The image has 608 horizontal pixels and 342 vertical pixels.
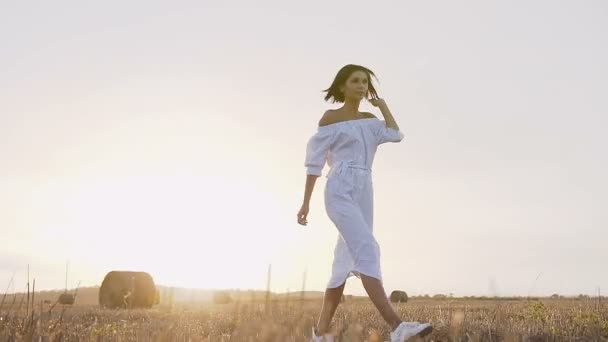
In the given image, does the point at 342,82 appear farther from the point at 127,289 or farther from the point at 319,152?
the point at 127,289

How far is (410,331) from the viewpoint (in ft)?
13.8

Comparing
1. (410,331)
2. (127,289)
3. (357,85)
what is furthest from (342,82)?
(127,289)

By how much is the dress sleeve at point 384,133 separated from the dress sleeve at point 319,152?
356 mm

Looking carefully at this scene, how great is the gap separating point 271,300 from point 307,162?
2.62m

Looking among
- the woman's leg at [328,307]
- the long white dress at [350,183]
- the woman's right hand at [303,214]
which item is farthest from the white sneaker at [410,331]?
the woman's right hand at [303,214]

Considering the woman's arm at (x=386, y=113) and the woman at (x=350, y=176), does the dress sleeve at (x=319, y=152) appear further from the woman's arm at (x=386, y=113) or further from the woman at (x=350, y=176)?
the woman's arm at (x=386, y=113)


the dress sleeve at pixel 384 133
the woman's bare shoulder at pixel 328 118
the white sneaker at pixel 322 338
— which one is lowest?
the white sneaker at pixel 322 338

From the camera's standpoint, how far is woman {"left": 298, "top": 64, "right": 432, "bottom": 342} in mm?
4738

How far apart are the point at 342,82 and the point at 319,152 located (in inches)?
24.4

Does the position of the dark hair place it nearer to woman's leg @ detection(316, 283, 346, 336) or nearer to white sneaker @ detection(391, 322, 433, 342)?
woman's leg @ detection(316, 283, 346, 336)

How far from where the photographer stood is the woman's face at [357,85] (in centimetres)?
516

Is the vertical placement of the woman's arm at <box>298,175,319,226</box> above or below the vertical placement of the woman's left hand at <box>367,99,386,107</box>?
below

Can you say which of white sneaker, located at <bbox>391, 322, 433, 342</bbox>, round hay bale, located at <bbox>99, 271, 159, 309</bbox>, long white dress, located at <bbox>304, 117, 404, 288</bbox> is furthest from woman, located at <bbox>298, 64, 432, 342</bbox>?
round hay bale, located at <bbox>99, 271, 159, 309</bbox>

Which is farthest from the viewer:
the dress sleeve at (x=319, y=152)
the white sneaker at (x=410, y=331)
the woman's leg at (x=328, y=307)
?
the dress sleeve at (x=319, y=152)
